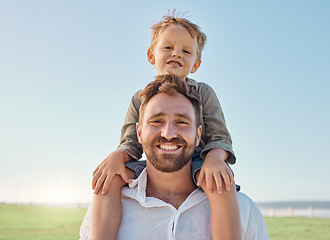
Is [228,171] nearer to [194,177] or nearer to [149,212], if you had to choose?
[194,177]

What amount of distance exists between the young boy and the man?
0.13 m

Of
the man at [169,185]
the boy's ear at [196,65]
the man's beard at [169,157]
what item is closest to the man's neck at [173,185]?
the man at [169,185]

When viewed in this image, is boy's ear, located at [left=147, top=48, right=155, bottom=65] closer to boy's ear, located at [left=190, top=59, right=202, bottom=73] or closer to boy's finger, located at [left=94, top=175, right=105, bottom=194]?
boy's ear, located at [left=190, top=59, right=202, bottom=73]

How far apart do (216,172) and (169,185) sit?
0.54 metres

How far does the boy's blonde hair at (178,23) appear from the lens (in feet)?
11.6

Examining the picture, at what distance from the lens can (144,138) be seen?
290cm

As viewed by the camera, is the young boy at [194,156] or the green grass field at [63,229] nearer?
the young boy at [194,156]

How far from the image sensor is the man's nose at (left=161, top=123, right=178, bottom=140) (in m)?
2.77

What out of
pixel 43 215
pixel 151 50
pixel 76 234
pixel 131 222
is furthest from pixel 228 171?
pixel 43 215

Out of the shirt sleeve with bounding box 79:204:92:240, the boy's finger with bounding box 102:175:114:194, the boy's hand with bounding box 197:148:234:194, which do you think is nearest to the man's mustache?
the boy's hand with bounding box 197:148:234:194

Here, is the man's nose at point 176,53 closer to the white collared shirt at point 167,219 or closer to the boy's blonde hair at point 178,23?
the boy's blonde hair at point 178,23

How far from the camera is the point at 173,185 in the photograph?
301 centimetres

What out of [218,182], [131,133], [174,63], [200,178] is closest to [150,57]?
[174,63]

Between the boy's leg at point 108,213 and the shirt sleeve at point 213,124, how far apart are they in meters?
0.84
